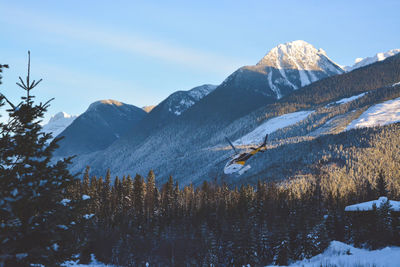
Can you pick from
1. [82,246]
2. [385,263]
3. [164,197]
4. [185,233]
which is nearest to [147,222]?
[164,197]

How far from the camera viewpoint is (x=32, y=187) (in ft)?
44.1

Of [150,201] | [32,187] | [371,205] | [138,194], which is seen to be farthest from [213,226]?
[32,187]

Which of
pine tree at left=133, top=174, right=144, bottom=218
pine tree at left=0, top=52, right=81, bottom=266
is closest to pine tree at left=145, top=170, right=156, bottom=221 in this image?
pine tree at left=133, top=174, right=144, bottom=218

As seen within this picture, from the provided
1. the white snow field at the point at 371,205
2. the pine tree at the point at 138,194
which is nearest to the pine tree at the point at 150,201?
the pine tree at the point at 138,194

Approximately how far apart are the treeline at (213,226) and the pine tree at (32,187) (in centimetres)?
3929

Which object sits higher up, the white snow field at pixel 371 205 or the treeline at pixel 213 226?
the white snow field at pixel 371 205

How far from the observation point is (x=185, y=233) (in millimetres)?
77312

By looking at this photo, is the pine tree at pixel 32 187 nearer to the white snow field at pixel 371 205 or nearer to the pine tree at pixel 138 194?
the white snow field at pixel 371 205

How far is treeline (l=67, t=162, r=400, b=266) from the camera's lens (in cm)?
6266

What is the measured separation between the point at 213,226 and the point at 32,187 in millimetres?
70956

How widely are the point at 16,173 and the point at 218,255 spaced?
204ft

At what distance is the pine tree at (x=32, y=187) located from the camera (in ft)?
41.5

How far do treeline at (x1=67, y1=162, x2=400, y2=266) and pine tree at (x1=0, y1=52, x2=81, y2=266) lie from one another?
3929cm

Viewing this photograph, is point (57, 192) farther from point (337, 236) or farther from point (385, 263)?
point (337, 236)
